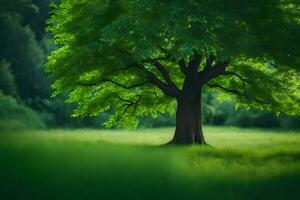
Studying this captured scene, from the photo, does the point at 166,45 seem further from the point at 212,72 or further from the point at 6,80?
the point at 6,80

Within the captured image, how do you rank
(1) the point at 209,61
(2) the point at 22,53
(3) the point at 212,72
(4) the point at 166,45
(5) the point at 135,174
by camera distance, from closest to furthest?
(5) the point at 135,174 → (4) the point at 166,45 → (3) the point at 212,72 → (1) the point at 209,61 → (2) the point at 22,53

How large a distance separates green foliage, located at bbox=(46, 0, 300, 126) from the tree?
42 millimetres

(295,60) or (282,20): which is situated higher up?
(282,20)

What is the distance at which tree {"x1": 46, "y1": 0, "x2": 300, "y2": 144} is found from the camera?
20703 mm

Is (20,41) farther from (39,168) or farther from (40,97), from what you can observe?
(39,168)

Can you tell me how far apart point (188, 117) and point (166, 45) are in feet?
15.0

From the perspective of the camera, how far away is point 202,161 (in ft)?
58.5

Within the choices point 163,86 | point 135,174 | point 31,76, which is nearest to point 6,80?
point 31,76

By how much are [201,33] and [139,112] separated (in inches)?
399

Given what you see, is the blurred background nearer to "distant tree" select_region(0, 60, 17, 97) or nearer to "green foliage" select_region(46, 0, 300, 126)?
"distant tree" select_region(0, 60, 17, 97)

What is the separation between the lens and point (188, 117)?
27016 millimetres

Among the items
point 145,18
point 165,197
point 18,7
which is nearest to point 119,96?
point 145,18

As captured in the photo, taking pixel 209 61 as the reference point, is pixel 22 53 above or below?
above

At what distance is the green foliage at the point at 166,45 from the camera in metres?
20.6
